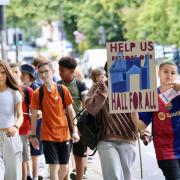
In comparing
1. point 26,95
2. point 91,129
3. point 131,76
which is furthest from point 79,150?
point 131,76

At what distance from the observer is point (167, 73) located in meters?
7.79

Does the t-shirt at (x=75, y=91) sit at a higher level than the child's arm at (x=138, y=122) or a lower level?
higher

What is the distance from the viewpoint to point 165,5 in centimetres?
4347

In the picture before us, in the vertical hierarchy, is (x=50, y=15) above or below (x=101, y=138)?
above

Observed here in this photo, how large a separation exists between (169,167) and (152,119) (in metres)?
0.52

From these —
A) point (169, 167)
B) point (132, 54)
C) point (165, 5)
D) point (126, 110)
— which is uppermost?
point (165, 5)

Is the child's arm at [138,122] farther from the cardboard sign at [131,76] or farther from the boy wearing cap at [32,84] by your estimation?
the boy wearing cap at [32,84]

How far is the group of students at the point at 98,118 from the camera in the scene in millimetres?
7672

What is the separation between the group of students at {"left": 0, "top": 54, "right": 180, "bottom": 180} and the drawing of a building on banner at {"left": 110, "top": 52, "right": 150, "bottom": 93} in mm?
174

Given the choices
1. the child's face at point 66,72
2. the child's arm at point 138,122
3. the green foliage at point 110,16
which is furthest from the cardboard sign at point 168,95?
the green foliage at point 110,16

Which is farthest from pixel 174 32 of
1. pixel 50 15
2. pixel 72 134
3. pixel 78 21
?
pixel 72 134

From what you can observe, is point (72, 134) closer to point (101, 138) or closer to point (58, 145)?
point (58, 145)

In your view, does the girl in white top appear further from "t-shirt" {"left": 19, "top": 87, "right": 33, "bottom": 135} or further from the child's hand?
"t-shirt" {"left": 19, "top": 87, "right": 33, "bottom": 135}

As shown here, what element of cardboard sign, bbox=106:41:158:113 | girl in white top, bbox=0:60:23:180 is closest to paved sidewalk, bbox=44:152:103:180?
girl in white top, bbox=0:60:23:180
